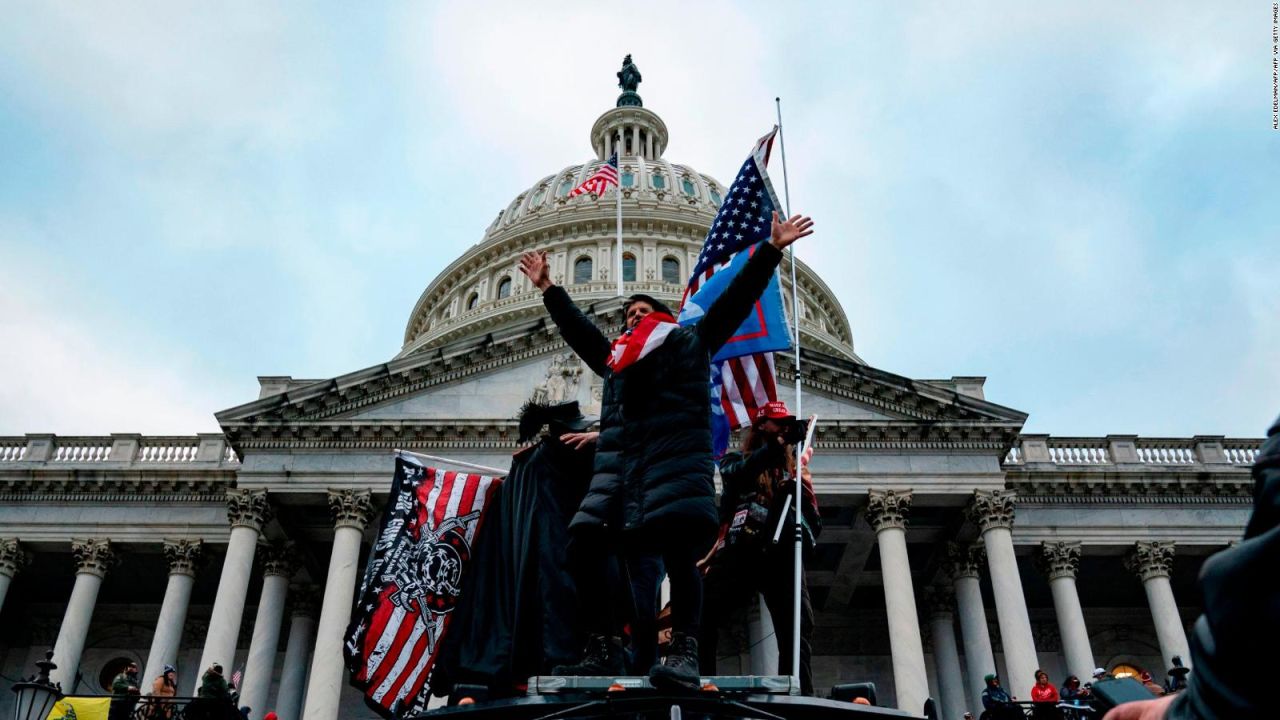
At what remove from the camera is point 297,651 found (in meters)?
32.8

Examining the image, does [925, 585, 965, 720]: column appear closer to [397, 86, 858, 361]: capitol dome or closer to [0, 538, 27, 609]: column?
[397, 86, 858, 361]: capitol dome

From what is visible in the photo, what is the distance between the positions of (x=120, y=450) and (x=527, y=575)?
3339 cm

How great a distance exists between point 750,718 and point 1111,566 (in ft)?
114

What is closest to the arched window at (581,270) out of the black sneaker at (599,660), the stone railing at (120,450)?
the stone railing at (120,450)

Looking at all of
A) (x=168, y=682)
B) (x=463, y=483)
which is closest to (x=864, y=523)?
(x=168, y=682)

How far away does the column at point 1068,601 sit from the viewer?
28.8 m

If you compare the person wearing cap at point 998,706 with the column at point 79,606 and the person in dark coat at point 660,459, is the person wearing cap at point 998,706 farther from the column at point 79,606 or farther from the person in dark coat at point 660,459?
the column at point 79,606

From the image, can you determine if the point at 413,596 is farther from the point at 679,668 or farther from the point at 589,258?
the point at 589,258

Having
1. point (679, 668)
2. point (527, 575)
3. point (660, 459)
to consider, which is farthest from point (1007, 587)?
point (679, 668)

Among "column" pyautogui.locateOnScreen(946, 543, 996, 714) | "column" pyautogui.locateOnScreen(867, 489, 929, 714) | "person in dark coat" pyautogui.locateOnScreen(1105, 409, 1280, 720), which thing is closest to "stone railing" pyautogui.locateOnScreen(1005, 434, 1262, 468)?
"column" pyautogui.locateOnScreen(946, 543, 996, 714)

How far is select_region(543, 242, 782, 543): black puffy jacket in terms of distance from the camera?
5.54m

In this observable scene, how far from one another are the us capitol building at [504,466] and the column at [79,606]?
7 cm

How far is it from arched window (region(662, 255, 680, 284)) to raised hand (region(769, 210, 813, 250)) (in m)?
52.2

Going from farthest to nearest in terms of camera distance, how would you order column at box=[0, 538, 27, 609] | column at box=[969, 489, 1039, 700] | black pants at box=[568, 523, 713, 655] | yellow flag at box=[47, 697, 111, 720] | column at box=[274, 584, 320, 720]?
column at box=[0, 538, 27, 609]
column at box=[274, 584, 320, 720]
column at box=[969, 489, 1039, 700]
yellow flag at box=[47, 697, 111, 720]
black pants at box=[568, 523, 713, 655]
